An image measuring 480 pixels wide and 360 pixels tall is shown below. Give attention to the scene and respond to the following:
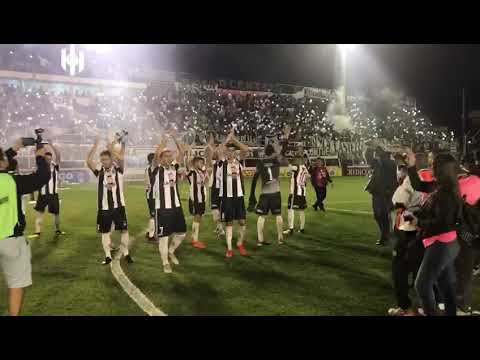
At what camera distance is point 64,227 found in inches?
486

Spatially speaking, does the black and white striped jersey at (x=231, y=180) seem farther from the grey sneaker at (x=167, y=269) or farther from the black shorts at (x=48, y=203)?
the black shorts at (x=48, y=203)

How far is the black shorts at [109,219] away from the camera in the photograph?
25.5 ft

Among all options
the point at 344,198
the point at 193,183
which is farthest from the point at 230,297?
the point at 344,198

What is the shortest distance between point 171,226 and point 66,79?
1731 inches

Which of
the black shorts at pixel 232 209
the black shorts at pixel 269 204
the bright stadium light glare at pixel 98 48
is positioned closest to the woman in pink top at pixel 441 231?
the black shorts at pixel 232 209

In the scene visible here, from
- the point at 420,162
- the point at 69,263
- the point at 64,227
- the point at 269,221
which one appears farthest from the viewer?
the point at 269,221

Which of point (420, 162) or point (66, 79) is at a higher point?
point (66, 79)

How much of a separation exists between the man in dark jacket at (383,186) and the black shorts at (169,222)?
4517 millimetres

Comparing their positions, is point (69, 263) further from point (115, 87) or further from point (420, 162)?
point (115, 87)

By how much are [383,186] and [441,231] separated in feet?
16.9

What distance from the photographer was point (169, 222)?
728 centimetres

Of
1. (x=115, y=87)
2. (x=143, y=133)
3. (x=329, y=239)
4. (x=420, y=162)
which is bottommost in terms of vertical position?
(x=329, y=239)

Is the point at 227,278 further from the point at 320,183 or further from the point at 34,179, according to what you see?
the point at 320,183

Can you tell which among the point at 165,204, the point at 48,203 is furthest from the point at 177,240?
the point at 48,203
